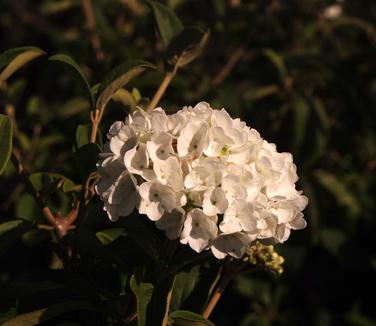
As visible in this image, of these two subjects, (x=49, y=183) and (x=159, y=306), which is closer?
(x=159, y=306)

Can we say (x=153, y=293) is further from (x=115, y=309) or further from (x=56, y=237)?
(x=56, y=237)

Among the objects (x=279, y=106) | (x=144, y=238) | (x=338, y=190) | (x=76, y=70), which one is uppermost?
(x=76, y=70)

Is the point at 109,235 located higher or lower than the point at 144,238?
lower

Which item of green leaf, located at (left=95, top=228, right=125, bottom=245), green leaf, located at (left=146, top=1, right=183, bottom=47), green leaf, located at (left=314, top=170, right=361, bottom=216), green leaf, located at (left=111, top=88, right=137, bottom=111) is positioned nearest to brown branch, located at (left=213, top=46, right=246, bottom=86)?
green leaf, located at (left=314, top=170, right=361, bottom=216)

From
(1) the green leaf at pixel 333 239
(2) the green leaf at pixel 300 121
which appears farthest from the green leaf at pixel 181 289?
(1) the green leaf at pixel 333 239

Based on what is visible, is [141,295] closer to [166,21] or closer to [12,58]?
[12,58]

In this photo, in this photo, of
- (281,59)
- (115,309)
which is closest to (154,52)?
(281,59)

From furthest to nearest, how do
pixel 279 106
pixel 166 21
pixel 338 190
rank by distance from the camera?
pixel 338 190, pixel 279 106, pixel 166 21

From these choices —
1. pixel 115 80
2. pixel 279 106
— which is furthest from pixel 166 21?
pixel 279 106
